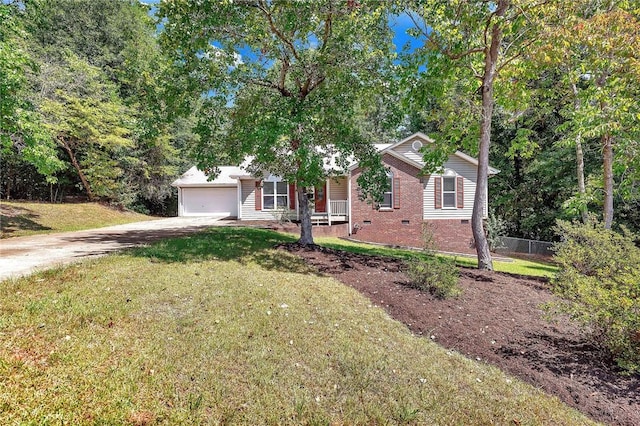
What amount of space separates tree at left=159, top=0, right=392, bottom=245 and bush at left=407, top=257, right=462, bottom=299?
110 inches

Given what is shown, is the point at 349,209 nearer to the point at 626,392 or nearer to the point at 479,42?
the point at 479,42

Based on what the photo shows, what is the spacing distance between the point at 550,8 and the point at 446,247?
12.0 metres

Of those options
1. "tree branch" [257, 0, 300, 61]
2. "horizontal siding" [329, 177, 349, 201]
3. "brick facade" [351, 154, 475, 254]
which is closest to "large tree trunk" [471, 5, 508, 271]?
"tree branch" [257, 0, 300, 61]

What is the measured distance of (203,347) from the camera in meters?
3.55

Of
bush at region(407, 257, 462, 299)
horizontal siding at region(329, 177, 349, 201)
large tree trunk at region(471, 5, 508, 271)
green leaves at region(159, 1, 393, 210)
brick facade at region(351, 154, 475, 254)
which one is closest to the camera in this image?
bush at region(407, 257, 462, 299)

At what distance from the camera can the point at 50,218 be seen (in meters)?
15.3

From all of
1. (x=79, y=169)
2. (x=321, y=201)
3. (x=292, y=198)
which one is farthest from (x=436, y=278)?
(x=79, y=169)

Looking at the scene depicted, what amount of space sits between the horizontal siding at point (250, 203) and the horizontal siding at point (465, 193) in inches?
369

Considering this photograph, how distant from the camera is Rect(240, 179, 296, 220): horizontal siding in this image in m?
19.5

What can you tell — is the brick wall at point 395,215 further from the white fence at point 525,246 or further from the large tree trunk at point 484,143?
the large tree trunk at point 484,143

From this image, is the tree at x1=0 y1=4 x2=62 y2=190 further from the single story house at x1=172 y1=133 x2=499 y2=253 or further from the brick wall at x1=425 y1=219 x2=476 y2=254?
the brick wall at x1=425 y1=219 x2=476 y2=254

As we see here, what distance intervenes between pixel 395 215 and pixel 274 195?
734 centimetres

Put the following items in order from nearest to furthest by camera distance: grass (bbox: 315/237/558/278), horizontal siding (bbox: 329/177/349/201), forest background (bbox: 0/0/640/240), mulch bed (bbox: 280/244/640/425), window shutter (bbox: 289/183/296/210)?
mulch bed (bbox: 280/244/640/425) < forest background (bbox: 0/0/640/240) < grass (bbox: 315/237/558/278) < horizontal siding (bbox: 329/177/349/201) < window shutter (bbox: 289/183/296/210)

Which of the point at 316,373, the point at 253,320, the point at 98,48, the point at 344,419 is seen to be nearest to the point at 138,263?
the point at 253,320
